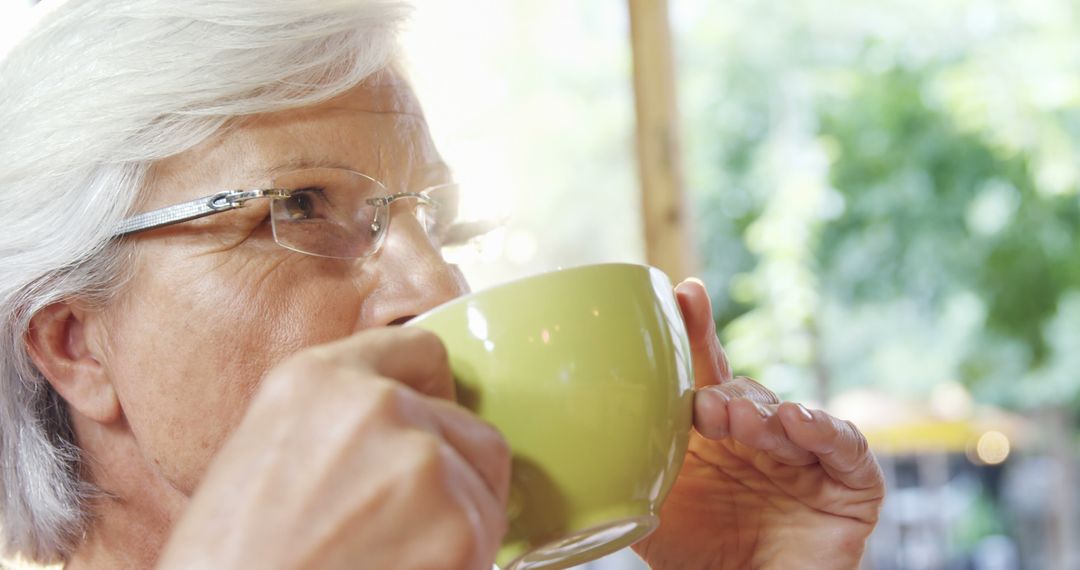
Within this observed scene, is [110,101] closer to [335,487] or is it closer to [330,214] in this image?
[330,214]

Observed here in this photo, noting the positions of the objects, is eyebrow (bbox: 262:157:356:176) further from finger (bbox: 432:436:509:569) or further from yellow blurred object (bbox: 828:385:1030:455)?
yellow blurred object (bbox: 828:385:1030:455)

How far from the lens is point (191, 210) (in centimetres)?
103

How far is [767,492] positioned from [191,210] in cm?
67

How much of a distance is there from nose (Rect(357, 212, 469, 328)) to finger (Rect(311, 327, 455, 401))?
36 centimetres

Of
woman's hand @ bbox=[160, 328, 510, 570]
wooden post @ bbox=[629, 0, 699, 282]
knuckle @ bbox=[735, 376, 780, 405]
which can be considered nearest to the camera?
woman's hand @ bbox=[160, 328, 510, 570]

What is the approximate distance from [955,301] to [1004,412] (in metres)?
1.73

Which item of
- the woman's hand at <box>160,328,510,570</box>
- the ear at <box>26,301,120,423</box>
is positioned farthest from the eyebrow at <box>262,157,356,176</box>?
the woman's hand at <box>160,328,510,570</box>

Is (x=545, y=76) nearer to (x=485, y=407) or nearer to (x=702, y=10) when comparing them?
(x=702, y=10)

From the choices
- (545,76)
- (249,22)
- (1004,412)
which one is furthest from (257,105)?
(1004,412)

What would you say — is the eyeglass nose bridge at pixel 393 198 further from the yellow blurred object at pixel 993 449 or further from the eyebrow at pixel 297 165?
the yellow blurred object at pixel 993 449

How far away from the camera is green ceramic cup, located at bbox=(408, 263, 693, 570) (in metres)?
0.70

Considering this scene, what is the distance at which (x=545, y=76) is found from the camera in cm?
932

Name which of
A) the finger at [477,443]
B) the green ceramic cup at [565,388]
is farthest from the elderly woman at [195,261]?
the finger at [477,443]

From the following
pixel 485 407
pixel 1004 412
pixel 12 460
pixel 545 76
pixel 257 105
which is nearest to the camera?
pixel 485 407
